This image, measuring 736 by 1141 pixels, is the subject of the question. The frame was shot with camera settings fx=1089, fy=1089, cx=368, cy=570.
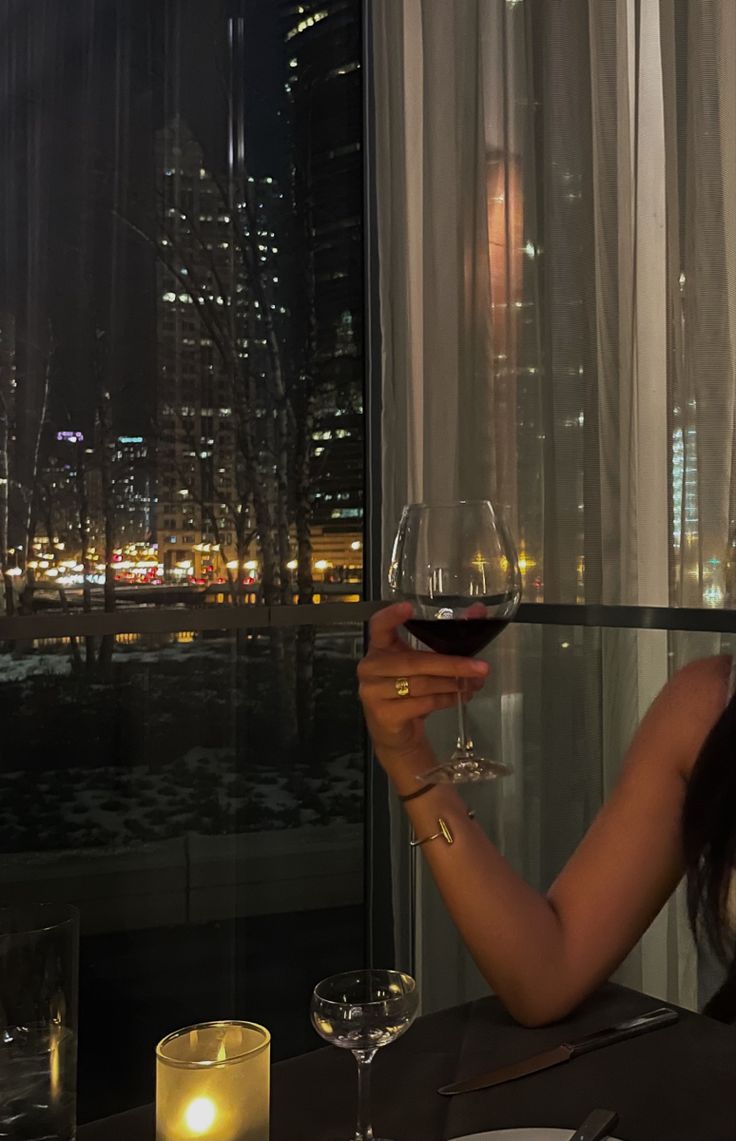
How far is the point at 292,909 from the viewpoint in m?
2.44

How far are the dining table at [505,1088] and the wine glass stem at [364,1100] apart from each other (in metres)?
0.03

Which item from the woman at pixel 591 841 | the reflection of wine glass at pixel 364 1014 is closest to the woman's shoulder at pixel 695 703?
the woman at pixel 591 841

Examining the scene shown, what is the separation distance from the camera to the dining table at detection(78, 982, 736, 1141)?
2.20ft

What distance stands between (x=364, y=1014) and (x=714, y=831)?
50 centimetres

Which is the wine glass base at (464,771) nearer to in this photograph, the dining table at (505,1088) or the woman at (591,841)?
the woman at (591,841)

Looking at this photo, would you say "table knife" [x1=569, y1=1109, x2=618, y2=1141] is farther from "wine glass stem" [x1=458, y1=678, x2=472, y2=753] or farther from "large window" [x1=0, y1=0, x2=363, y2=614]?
"large window" [x1=0, y1=0, x2=363, y2=614]

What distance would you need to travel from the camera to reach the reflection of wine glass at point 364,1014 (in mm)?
649

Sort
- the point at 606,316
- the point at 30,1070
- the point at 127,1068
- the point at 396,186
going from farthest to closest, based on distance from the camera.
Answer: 1. the point at 396,186
2. the point at 127,1068
3. the point at 606,316
4. the point at 30,1070

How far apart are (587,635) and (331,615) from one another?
66 cm

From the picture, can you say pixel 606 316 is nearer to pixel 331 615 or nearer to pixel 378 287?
pixel 378 287

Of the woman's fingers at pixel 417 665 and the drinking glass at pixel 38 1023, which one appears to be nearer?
the drinking glass at pixel 38 1023

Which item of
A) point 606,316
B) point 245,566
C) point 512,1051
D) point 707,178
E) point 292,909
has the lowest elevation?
point 292,909

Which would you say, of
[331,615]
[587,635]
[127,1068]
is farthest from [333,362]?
[127,1068]

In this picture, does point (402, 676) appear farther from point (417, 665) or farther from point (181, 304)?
point (181, 304)
